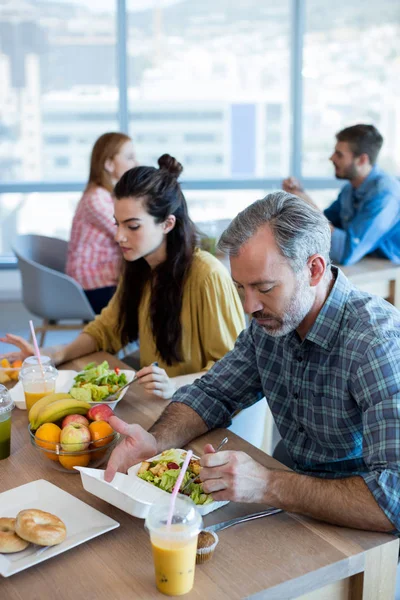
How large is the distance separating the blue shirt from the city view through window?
175cm

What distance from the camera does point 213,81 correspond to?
5391 millimetres

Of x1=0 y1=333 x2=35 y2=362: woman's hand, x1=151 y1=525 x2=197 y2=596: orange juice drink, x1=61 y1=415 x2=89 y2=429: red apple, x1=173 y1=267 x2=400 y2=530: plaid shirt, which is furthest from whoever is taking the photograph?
x1=0 y1=333 x2=35 y2=362: woman's hand

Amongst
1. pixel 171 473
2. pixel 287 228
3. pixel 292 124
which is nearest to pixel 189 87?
pixel 292 124

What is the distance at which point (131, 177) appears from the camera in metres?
2.31

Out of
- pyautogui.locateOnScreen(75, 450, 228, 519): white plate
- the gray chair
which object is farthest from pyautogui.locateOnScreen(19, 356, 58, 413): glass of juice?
the gray chair

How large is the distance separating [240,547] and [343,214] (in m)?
2.89

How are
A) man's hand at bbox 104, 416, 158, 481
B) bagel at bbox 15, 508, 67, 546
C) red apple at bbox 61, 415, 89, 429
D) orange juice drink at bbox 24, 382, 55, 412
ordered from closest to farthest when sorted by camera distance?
bagel at bbox 15, 508, 67, 546 → man's hand at bbox 104, 416, 158, 481 → red apple at bbox 61, 415, 89, 429 → orange juice drink at bbox 24, 382, 55, 412

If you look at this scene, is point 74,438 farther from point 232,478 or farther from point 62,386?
point 62,386

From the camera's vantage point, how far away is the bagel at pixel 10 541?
1228mm

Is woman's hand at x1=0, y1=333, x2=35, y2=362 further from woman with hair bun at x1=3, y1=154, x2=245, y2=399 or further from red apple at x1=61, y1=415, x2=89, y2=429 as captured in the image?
red apple at x1=61, y1=415, x2=89, y2=429

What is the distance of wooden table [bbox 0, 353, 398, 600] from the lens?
117 centimetres

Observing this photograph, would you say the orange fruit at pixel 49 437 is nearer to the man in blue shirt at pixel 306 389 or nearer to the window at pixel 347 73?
the man in blue shirt at pixel 306 389

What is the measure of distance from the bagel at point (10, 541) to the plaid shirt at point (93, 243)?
2.59m

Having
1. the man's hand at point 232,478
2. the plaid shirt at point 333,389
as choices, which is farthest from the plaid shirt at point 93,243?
the man's hand at point 232,478
